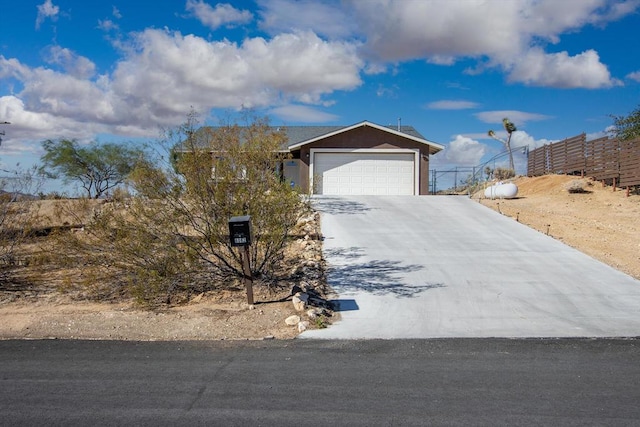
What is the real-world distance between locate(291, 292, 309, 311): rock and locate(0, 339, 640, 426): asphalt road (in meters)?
1.44

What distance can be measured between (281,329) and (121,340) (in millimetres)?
2255

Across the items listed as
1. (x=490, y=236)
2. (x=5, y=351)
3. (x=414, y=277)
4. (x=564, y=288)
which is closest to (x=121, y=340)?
(x=5, y=351)

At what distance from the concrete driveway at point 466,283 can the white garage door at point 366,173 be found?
7.70 m

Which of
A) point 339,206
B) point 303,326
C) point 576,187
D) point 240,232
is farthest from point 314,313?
point 576,187

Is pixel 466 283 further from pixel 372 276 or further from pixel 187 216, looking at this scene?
pixel 187 216

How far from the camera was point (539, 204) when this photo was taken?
2305 centimetres

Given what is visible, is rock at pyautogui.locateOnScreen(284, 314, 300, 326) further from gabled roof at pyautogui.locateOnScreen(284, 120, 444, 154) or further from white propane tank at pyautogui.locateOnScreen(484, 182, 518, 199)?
white propane tank at pyautogui.locateOnScreen(484, 182, 518, 199)

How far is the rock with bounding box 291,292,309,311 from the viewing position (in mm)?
9012

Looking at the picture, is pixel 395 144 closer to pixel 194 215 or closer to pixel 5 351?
pixel 194 215

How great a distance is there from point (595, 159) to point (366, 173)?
34.4 ft

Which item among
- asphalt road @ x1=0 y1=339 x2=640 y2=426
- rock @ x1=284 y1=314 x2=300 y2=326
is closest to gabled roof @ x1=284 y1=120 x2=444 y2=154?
rock @ x1=284 y1=314 x2=300 y2=326

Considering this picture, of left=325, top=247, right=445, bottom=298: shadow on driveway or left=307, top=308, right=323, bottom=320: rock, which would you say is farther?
left=325, top=247, right=445, bottom=298: shadow on driveway

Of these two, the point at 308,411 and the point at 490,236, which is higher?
the point at 490,236

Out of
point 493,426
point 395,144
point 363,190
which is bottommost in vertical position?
point 493,426
